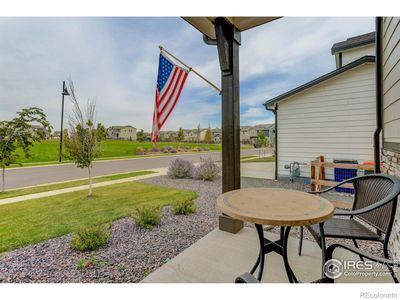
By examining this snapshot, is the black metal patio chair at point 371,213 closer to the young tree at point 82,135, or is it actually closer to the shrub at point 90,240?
the shrub at point 90,240

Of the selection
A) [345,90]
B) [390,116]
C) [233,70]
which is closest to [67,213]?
[233,70]

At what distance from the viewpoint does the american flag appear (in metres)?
3.30

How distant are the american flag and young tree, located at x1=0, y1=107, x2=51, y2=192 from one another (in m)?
2.74

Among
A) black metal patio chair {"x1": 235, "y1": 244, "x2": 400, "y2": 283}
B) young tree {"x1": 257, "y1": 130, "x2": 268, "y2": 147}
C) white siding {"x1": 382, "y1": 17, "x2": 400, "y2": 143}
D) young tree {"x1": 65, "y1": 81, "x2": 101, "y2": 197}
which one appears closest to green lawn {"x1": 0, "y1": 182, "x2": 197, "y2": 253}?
young tree {"x1": 65, "y1": 81, "x2": 101, "y2": 197}

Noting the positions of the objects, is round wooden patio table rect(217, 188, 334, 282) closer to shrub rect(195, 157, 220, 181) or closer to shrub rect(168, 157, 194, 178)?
shrub rect(195, 157, 220, 181)

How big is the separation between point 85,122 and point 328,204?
485 cm

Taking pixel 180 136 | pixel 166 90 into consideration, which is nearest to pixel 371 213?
pixel 166 90

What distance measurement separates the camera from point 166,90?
3488mm

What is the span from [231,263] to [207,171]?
4.75 m

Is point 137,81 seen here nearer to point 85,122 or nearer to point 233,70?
point 85,122

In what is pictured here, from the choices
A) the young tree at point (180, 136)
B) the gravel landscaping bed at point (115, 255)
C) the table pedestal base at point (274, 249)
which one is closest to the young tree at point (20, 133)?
the gravel landscaping bed at point (115, 255)

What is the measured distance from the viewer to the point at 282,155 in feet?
19.6

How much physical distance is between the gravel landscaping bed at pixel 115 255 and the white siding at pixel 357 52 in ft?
22.1

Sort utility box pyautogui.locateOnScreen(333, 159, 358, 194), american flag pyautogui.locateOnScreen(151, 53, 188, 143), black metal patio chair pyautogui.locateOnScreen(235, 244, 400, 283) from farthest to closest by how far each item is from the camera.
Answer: utility box pyautogui.locateOnScreen(333, 159, 358, 194) < american flag pyautogui.locateOnScreen(151, 53, 188, 143) < black metal patio chair pyautogui.locateOnScreen(235, 244, 400, 283)
